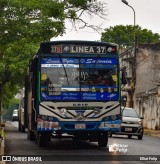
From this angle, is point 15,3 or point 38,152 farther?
point 15,3

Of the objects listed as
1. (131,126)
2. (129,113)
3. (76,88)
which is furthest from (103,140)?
(129,113)

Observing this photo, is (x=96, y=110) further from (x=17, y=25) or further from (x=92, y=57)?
(x=17, y=25)

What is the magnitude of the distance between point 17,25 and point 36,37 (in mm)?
1281

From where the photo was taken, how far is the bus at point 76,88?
1800cm

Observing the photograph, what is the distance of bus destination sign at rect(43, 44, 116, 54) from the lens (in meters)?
18.3

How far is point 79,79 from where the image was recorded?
59.8ft

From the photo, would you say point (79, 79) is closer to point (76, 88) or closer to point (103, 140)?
point (76, 88)

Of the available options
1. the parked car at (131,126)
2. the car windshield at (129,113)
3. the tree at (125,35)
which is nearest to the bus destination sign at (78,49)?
the parked car at (131,126)

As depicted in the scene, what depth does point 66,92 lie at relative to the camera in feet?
59.2

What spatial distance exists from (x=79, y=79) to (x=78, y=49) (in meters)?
1.07

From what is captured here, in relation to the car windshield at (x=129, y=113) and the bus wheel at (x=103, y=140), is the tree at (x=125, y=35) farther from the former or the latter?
the bus wheel at (x=103, y=140)

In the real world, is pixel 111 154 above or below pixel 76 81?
below

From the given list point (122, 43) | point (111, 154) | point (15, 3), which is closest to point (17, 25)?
point (15, 3)

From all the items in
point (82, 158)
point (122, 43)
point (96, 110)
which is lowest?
point (82, 158)
